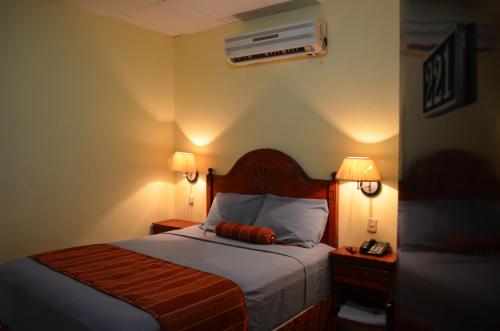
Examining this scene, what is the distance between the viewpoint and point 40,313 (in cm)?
178

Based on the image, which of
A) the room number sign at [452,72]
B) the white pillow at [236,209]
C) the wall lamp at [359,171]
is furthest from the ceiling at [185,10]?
the room number sign at [452,72]

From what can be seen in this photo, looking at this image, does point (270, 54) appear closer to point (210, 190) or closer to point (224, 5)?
point (224, 5)

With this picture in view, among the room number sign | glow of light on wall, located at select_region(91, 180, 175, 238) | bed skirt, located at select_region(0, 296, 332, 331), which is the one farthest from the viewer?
glow of light on wall, located at select_region(91, 180, 175, 238)

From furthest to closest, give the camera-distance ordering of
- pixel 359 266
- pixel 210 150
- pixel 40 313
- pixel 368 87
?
pixel 210 150 → pixel 368 87 → pixel 359 266 → pixel 40 313

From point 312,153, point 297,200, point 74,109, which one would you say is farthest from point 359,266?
point 74,109

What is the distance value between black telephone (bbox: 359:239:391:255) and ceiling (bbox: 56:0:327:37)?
1883 millimetres

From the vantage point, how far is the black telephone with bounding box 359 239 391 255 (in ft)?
8.43

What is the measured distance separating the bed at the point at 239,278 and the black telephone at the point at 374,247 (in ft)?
0.85

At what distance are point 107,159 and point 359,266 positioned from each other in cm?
236

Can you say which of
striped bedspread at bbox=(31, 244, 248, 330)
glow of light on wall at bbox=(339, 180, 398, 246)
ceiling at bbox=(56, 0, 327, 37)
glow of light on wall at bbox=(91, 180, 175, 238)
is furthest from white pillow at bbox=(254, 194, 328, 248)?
ceiling at bbox=(56, 0, 327, 37)

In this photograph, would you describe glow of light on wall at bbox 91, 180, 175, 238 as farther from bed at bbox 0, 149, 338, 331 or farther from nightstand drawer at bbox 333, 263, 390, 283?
nightstand drawer at bbox 333, 263, 390, 283

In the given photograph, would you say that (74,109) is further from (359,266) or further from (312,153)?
(359,266)

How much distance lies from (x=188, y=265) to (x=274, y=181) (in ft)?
4.02

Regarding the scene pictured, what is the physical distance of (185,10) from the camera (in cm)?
324
